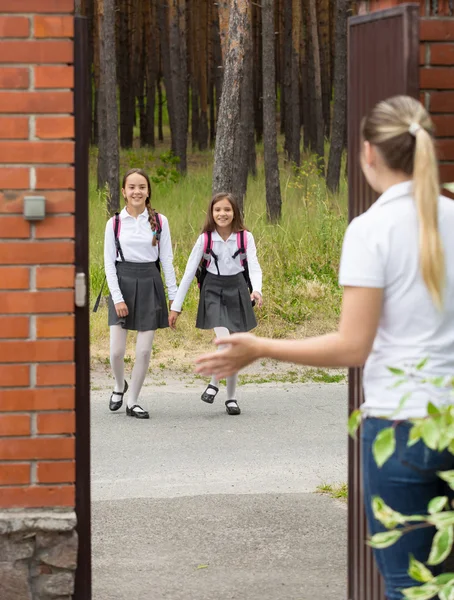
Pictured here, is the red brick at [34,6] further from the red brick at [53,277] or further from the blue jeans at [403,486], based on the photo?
the blue jeans at [403,486]

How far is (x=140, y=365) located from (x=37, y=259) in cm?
434

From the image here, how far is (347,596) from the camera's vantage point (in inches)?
175

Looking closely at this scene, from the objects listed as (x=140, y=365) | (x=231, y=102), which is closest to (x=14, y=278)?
(x=140, y=365)

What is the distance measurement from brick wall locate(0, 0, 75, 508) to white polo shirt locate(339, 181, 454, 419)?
138 centimetres

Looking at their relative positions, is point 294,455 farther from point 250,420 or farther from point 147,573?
point 147,573

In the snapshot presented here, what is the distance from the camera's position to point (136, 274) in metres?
8.38

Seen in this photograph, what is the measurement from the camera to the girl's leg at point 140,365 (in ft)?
26.9

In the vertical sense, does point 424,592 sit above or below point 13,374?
below

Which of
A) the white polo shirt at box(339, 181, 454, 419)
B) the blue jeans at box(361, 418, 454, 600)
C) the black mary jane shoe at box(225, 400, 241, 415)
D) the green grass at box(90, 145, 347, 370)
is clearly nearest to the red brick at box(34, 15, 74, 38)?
the white polo shirt at box(339, 181, 454, 419)

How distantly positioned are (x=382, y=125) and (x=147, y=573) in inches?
108

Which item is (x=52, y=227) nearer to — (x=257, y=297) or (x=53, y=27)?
(x=53, y=27)

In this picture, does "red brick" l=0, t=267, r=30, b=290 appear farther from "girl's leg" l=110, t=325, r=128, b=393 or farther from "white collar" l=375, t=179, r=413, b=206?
"girl's leg" l=110, t=325, r=128, b=393

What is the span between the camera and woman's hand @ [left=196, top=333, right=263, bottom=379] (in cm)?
279

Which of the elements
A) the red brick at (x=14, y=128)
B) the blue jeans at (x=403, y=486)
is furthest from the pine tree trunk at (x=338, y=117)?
the blue jeans at (x=403, y=486)
